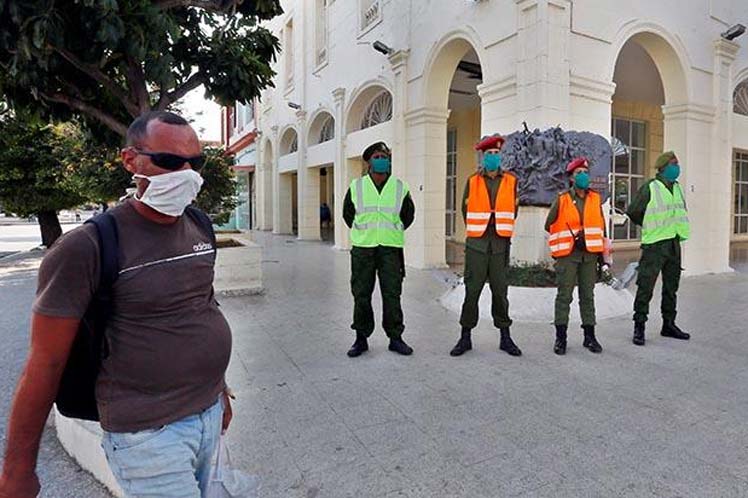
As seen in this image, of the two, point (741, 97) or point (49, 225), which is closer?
point (741, 97)

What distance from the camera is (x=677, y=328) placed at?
572 cm

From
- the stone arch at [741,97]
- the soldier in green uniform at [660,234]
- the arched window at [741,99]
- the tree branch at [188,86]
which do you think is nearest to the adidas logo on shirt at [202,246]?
the tree branch at [188,86]

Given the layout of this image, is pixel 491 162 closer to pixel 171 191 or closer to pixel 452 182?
pixel 171 191

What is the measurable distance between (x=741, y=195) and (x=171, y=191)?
70.1 ft

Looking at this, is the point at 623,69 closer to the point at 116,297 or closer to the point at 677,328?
the point at 677,328

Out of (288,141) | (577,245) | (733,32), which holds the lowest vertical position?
(577,245)

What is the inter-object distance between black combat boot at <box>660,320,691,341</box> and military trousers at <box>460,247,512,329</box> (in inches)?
76.9

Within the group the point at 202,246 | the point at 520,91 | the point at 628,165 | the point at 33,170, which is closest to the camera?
the point at 202,246

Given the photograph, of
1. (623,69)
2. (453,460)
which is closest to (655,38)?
(623,69)

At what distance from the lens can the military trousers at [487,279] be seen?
196 inches

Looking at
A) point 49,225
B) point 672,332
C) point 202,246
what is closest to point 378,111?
point 672,332

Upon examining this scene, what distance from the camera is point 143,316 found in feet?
5.15

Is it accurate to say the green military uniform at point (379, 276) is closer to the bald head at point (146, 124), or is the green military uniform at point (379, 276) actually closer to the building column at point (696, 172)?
the bald head at point (146, 124)

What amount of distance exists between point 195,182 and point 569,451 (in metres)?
2.62
